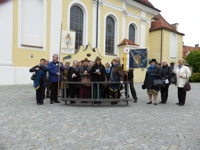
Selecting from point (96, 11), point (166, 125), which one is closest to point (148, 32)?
point (96, 11)

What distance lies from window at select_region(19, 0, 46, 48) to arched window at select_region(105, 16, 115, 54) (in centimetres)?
764

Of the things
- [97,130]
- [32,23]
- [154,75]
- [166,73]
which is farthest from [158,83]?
[32,23]

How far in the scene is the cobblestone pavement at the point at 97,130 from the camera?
3549mm

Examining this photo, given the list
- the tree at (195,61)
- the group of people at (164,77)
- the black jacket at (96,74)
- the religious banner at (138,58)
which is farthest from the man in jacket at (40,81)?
the tree at (195,61)

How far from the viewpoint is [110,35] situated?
22.7 m

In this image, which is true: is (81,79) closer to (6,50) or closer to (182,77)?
(182,77)

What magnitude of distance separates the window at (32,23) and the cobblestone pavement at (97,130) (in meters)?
11.0

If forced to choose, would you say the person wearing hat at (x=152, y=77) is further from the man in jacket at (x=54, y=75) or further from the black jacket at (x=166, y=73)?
the man in jacket at (x=54, y=75)

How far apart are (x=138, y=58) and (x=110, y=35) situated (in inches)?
329

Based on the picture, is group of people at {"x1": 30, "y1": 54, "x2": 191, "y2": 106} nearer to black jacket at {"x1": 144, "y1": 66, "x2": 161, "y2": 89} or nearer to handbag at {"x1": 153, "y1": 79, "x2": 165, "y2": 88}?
black jacket at {"x1": 144, "y1": 66, "x2": 161, "y2": 89}

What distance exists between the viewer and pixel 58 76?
7.76m

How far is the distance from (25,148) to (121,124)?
2319mm

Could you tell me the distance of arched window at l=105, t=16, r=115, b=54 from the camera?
22359mm

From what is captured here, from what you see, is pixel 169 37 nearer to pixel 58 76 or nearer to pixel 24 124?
pixel 58 76
